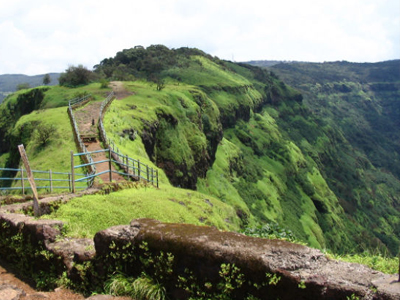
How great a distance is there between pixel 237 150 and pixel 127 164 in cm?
5936

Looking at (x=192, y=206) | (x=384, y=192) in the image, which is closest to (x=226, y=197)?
(x=192, y=206)

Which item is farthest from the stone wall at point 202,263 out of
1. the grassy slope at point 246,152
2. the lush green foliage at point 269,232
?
the grassy slope at point 246,152

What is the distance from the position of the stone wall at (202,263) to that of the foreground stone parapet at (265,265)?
0.04 feet

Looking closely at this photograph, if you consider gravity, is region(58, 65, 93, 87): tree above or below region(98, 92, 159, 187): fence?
above

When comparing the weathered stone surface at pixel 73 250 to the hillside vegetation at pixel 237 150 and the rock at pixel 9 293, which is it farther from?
the hillside vegetation at pixel 237 150

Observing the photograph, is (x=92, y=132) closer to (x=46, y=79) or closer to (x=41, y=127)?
(x=41, y=127)

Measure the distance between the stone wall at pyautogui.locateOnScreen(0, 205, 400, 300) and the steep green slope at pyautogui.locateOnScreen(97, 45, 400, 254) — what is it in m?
20.1

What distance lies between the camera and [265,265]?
652 centimetres

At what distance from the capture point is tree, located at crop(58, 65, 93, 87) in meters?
61.8

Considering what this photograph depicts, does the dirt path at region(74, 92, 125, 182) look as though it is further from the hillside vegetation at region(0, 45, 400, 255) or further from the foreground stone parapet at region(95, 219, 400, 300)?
the foreground stone parapet at region(95, 219, 400, 300)

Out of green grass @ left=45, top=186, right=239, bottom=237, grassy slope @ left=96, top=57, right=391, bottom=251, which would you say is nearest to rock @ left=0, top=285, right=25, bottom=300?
green grass @ left=45, top=186, right=239, bottom=237

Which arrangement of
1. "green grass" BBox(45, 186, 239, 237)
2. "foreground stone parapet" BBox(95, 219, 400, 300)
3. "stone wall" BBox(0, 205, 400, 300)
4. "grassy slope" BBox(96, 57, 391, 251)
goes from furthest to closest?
1. "grassy slope" BBox(96, 57, 391, 251)
2. "green grass" BBox(45, 186, 239, 237)
3. "stone wall" BBox(0, 205, 400, 300)
4. "foreground stone parapet" BBox(95, 219, 400, 300)

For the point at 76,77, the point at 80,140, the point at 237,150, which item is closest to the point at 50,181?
the point at 80,140

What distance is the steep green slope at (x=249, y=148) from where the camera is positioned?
44.4 m
